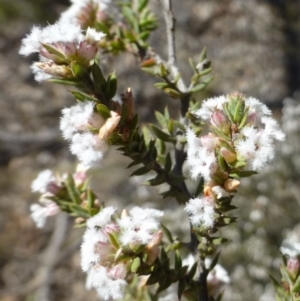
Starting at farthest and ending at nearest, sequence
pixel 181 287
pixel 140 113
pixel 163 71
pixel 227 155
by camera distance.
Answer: pixel 140 113
pixel 163 71
pixel 181 287
pixel 227 155

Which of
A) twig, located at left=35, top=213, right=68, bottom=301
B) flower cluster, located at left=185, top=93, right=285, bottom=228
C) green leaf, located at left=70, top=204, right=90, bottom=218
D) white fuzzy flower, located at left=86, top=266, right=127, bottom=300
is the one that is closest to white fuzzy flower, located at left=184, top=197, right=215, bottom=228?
flower cluster, located at left=185, top=93, right=285, bottom=228

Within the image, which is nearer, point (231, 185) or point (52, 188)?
point (231, 185)

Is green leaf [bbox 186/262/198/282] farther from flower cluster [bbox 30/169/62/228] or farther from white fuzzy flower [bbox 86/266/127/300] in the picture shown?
flower cluster [bbox 30/169/62/228]

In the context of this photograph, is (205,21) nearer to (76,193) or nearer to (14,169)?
(14,169)

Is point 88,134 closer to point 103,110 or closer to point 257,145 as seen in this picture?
point 103,110

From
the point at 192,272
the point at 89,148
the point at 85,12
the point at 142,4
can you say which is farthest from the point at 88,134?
the point at 142,4

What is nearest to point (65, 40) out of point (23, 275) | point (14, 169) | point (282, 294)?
point (282, 294)
